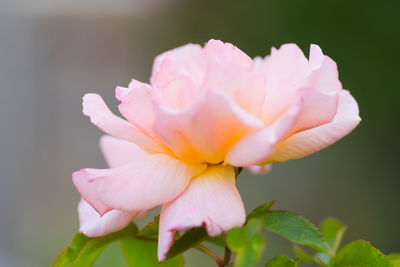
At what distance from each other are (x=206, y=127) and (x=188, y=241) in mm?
77

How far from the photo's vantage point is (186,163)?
322 millimetres

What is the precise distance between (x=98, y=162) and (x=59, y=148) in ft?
0.87

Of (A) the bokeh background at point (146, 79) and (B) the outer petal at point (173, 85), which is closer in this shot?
(B) the outer petal at point (173, 85)

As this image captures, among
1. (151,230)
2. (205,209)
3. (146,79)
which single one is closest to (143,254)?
(151,230)

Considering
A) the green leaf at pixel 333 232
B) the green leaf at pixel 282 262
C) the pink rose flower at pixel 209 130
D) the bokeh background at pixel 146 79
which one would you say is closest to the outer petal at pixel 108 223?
the pink rose flower at pixel 209 130

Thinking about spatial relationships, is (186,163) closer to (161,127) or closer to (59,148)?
(161,127)

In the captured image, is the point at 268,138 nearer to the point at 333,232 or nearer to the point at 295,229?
the point at 295,229

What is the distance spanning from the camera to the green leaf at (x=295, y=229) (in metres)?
0.28

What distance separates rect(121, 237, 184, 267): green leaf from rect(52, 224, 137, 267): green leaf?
0.01 metres

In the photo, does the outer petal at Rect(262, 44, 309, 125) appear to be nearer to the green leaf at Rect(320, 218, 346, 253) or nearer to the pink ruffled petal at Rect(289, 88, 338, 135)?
the pink ruffled petal at Rect(289, 88, 338, 135)

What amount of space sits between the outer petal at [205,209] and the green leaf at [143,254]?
0.32 ft

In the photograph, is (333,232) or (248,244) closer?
(248,244)

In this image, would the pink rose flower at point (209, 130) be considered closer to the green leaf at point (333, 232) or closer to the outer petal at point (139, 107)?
the outer petal at point (139, 107)

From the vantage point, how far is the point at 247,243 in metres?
0.25
